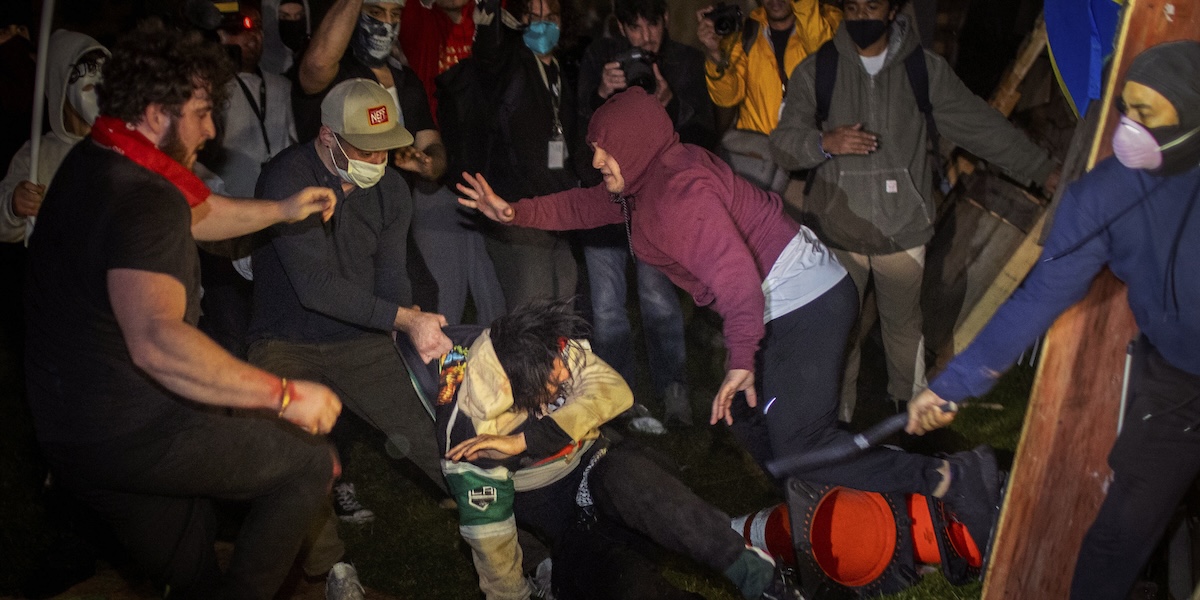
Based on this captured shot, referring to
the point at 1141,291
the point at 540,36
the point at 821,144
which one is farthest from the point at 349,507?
the point at 1141,291

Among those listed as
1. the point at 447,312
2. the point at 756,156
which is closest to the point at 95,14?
the point at 447,312

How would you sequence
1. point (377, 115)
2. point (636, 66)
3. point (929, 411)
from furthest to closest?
1. point (636, 66)
2. point (377, 115)
3. point (929, 411)

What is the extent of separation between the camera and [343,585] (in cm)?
404

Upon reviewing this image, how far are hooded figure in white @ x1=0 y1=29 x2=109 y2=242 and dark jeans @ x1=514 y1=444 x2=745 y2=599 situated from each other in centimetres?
245

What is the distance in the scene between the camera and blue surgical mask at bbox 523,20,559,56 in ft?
17.1

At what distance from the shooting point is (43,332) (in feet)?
9.90

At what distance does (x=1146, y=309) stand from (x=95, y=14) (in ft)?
20.1

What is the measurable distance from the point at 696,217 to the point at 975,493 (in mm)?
1517

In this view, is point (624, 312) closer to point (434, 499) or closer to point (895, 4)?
point (434, 499)

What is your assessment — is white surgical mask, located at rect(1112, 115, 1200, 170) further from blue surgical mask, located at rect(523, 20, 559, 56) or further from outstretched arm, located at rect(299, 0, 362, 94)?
outstretched arm, located at rect(299, 0, 362, 94)

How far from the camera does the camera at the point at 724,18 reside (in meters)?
5.29

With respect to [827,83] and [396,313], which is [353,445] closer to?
[396,313]

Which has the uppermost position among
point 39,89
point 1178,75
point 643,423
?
point 1178,75

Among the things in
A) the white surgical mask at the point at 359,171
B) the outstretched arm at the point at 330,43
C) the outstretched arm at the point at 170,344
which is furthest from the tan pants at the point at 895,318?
the outstretched arm at the point at 170,344
